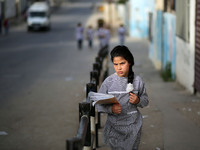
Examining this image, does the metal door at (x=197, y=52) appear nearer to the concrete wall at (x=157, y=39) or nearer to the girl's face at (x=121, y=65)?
the concrete wall at (x=157, y=39)

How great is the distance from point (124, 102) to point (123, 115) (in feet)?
0.48

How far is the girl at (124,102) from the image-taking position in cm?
482

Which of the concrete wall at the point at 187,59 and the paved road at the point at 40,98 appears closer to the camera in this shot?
the paved road at the point at 40,98

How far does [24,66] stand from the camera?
64.4ft

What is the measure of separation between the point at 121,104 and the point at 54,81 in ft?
34.8

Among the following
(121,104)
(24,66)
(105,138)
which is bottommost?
(24,66)

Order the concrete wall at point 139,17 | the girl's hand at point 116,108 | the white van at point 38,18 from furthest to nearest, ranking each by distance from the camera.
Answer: the white van at point 38,18, the concrete wall at point 139,17, the girl's hand at point 116,108

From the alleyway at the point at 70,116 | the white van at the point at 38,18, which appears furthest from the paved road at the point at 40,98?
the white van at the point at 38,18

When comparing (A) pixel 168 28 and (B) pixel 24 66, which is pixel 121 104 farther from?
(B) pixel 24 66

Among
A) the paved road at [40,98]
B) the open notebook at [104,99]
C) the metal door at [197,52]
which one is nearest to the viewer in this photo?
the open notebook at [104,99]

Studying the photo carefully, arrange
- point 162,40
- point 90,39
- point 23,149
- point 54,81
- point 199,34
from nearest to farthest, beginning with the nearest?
point 23,149 → point 199,34 → point 54,81 → point 162,40 → point 90,39

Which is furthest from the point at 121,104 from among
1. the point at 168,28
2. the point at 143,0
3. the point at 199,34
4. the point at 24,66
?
the point at 143,0

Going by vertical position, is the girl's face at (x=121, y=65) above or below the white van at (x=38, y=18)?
above

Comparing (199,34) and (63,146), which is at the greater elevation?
(199,34)
